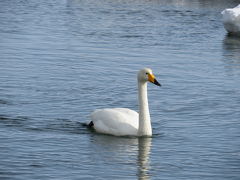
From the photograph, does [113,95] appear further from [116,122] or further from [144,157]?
[144,157]

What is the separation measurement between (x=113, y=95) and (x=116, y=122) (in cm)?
391

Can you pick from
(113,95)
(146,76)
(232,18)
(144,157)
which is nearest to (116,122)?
(146,76)

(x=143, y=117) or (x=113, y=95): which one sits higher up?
(x=143, y=117)

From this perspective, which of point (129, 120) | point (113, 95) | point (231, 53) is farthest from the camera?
point (231, 53)

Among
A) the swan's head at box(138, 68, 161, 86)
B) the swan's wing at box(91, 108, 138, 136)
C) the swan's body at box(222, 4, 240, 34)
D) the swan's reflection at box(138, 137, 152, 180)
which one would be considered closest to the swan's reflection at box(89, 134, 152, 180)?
the swan's reflection at box(138, 137, 152, 180)

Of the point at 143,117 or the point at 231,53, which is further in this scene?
the point at 231,53

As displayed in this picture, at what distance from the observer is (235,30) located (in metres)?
33.7

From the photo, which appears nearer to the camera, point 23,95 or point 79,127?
point 79,127

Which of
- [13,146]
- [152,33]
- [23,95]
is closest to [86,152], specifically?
[13,146]

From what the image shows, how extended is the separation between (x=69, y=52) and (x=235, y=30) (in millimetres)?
9560

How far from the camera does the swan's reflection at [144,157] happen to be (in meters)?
13.4

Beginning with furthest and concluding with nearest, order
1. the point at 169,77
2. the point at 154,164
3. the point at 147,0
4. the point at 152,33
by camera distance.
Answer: the point at 147,0 < the point at 152,33 < the point at 169,77 < the point at 154,164

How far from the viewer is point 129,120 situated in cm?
1630

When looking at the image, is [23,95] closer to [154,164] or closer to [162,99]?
[162,99]
